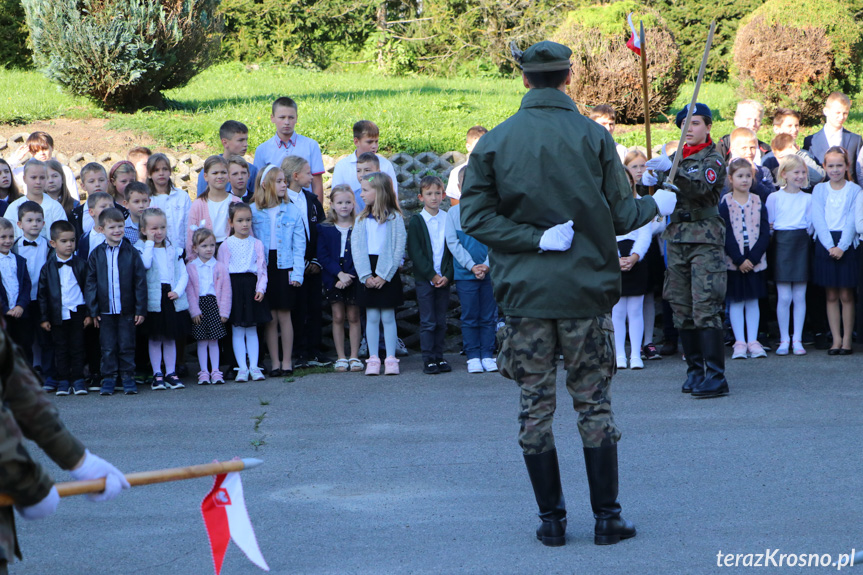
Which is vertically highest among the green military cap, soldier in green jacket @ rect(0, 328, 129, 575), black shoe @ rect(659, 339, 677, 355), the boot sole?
the green military cap

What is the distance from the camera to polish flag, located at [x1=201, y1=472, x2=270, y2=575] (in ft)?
11.8

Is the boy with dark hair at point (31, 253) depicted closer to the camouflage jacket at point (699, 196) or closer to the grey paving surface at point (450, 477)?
the grey paving surface at point (450, 477)

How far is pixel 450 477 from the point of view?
562 centimetres

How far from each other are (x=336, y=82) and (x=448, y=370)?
1279 centimetres

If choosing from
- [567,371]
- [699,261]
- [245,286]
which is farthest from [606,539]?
[245,286]

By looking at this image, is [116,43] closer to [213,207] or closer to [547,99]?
[213,207]

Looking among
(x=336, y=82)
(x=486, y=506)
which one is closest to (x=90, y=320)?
(x=486, y=506)

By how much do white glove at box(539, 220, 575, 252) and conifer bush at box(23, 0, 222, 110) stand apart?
10977mm

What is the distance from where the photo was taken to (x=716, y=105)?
772 inches

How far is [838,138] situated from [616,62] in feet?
19.3

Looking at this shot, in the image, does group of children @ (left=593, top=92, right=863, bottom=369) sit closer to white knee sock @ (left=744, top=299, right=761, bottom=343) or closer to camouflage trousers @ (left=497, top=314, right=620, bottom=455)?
white knee sock @ (left=744, top=299, right=761, bottom=343)

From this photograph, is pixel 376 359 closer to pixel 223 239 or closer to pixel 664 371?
pixel 223 239

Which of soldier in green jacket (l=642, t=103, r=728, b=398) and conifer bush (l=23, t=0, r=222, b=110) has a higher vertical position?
conifer bush (l=23, t=0, r=222, b=110)

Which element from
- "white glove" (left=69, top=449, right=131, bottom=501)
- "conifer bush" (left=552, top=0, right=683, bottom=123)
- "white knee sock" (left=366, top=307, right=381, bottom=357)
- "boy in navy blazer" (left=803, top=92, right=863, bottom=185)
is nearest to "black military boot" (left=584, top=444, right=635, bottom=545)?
"white glove" (left=69, top=449, right=131, bottom=501)
